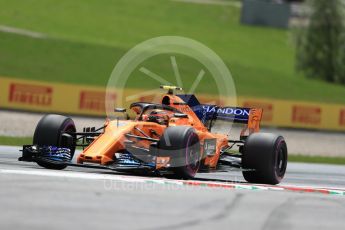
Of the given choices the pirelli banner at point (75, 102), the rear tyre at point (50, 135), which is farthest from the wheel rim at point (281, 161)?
the pirelli banner at point (75, 102)

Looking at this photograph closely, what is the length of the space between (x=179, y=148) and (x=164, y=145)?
284mm

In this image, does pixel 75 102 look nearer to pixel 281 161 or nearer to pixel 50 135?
pixel 281 161

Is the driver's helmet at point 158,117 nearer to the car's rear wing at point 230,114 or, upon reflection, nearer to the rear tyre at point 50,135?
the car's rear wing at point 230,114

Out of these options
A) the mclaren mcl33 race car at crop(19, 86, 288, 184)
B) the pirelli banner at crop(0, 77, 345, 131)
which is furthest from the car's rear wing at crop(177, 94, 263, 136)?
the pirelli banner at crop(0, 77, 345, 131)

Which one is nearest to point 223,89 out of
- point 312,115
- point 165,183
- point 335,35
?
point 165,183

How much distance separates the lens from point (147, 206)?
9.46 meters

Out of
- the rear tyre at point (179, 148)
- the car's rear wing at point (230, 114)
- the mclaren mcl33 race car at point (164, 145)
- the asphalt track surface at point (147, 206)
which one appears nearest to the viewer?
the asphalt track surface at point (147, 206)

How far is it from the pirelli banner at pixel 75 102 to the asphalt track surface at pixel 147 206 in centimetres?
2228

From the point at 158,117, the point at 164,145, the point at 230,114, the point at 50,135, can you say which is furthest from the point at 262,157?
the point at 50,135

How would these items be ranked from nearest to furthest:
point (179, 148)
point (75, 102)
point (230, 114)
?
point (179, 148), point (230, 114), point (75, 102)

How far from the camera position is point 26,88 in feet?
116

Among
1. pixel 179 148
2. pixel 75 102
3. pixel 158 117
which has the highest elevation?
pixel 75 102

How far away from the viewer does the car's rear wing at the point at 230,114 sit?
16.2 metres

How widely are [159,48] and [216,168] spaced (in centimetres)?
4199
